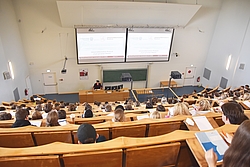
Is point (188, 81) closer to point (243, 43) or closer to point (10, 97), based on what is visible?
point (243, 43)

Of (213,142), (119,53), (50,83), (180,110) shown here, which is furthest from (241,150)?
(50,83)

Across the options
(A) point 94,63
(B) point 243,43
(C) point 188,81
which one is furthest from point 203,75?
(A) point 94,63

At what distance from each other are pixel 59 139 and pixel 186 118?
1885 millimetres

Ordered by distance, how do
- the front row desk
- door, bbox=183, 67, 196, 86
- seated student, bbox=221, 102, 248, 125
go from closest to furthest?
seated student, bbox=221, 102, 248, 125, the front row desk, door, bbox=183, 67, 196, 86

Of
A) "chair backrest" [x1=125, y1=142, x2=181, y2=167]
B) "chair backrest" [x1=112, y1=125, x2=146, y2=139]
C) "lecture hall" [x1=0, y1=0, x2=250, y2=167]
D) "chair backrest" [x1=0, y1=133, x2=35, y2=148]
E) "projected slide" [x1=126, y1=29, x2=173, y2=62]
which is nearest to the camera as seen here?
"chair backrest" [x1=125, y1=142, x2=181, y2=167]

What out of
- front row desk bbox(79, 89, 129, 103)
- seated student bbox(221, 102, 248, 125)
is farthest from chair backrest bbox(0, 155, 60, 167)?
front row desk bbox(79, 89, 129, 103)

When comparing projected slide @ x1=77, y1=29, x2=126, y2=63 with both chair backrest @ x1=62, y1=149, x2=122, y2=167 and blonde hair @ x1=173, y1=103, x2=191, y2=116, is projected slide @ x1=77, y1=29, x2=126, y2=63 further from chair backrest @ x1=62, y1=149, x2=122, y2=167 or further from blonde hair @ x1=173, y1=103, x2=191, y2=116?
chair backrest @ x1=62, y1=149, x2=122, y2=167

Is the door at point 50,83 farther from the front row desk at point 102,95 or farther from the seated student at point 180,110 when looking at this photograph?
the seated student at point 180,110

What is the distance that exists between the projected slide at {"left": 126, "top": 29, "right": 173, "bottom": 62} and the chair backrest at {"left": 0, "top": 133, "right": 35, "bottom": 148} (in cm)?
804

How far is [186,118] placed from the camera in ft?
→ 8.98

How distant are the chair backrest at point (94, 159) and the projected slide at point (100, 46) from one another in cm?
814

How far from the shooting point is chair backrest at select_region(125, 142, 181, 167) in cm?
200

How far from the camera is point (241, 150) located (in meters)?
1.30

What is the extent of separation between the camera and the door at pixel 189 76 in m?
11.6
